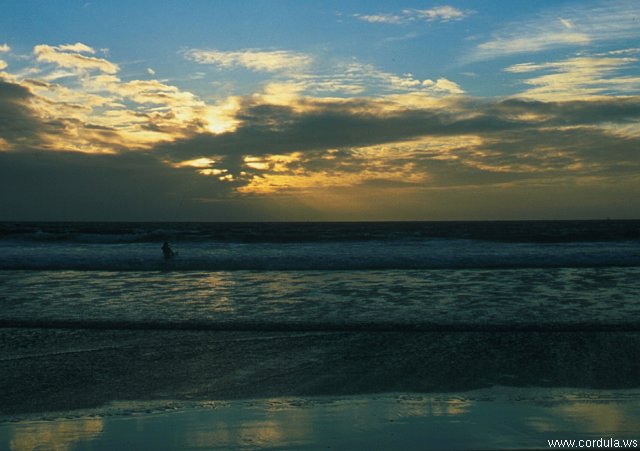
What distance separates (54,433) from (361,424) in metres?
2.86

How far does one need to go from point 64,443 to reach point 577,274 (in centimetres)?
1937

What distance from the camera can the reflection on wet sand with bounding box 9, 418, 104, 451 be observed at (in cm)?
513

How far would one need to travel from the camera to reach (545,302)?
1358 cm

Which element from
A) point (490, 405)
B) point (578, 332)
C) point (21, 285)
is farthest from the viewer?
point (21, 285)

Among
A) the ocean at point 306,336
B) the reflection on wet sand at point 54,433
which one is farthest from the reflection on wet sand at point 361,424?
the ocean at point 306,336

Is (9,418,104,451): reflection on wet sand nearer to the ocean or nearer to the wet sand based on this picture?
the wet sand

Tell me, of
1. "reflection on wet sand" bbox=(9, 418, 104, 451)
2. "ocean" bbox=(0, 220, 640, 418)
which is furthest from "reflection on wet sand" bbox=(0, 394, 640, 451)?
"ocean" bbox=(0, 220, 640, 418)

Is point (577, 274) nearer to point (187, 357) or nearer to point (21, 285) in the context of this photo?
point (187, 357)

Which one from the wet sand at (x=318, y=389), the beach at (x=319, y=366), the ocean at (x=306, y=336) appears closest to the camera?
the wet sand at (x=318, y=389)

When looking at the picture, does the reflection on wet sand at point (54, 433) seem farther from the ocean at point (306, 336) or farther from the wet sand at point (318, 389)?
the ocean at point (306, 336)

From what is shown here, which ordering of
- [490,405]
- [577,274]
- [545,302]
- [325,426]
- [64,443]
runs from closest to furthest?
1. [64,443]
2. [325,426]
3. [490,405]
4. [545,302]
5. [577,274]

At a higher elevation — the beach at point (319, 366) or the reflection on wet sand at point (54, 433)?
the beach at point (319, 366)

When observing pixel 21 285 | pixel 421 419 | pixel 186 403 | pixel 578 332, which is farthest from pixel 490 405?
pixel 21 285

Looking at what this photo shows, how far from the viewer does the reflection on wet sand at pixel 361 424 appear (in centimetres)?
511
